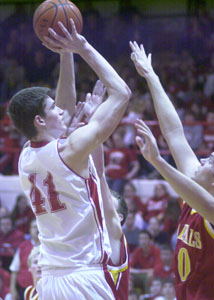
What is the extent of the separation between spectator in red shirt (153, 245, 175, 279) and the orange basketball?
4609mm

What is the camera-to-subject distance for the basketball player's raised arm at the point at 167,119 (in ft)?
13.7

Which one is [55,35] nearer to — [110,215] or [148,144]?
[148,144]

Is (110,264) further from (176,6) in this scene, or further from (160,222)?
(176,6)

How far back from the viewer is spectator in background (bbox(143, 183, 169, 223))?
8898 millimetres

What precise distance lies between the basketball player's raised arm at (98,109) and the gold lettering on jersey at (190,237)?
975mm

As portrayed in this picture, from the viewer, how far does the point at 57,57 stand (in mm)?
14781

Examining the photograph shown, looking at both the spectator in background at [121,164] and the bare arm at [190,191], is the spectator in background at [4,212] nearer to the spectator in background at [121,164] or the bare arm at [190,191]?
the spectator in background at [121,164]

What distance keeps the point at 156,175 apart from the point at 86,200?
254 inches

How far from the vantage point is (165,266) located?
25.6ft

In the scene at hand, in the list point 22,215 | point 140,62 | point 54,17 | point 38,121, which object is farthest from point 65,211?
point 22,215

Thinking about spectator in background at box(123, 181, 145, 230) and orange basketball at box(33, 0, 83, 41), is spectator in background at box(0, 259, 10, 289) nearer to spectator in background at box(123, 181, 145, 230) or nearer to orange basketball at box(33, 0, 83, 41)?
spectator in background at box(123, 181, 145, 230)

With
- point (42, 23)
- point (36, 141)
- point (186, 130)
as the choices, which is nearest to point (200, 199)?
point (36, 141)

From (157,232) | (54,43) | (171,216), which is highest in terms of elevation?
(54,43)

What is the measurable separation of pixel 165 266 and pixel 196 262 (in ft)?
13.5
